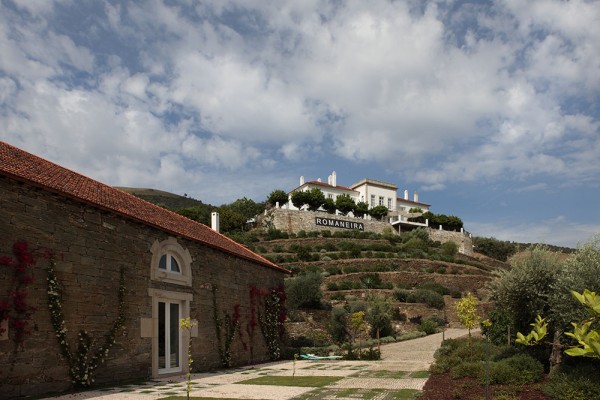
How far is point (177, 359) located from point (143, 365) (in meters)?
1.80

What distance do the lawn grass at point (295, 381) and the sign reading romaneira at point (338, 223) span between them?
41337mm

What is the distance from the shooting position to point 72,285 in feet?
32.4

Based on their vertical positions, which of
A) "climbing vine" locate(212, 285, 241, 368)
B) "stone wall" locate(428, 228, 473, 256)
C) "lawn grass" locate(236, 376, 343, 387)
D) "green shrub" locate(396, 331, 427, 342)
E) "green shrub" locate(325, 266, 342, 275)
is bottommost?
"green shrub" locate(396, 331, 427, 342)

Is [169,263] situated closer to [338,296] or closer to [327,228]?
[338,296]

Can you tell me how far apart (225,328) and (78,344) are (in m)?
6.57

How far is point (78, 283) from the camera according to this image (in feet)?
32.9

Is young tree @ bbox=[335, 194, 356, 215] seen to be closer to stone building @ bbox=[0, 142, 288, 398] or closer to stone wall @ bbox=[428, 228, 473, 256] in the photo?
stone wall @ bbox=[428, 228, 473, 256]

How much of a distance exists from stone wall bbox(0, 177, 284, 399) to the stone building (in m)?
0.02

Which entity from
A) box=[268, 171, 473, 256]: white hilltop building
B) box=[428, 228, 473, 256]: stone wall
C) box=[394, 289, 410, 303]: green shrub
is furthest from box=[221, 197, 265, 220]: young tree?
box=[394, 289, 410, 303]: green shrub

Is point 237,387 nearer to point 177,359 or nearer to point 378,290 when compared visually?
point 177,359

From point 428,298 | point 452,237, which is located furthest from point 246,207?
point 428,298

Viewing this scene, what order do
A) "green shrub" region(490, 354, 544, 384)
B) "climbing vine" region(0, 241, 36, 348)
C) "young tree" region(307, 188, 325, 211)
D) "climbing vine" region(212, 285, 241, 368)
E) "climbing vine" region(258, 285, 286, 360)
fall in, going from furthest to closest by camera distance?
"young tree" region(307, 188, 325, 211) < "climbing vine" region(258, 285, 286, 360) < "climbing vine" region(212, 285, 241, 368) < "green shrub" region(490, 354, 544, 384) < "climbing vine" region(0, 241, 36, 348)

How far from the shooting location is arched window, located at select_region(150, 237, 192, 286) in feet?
41.6

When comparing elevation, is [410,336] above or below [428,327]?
below
